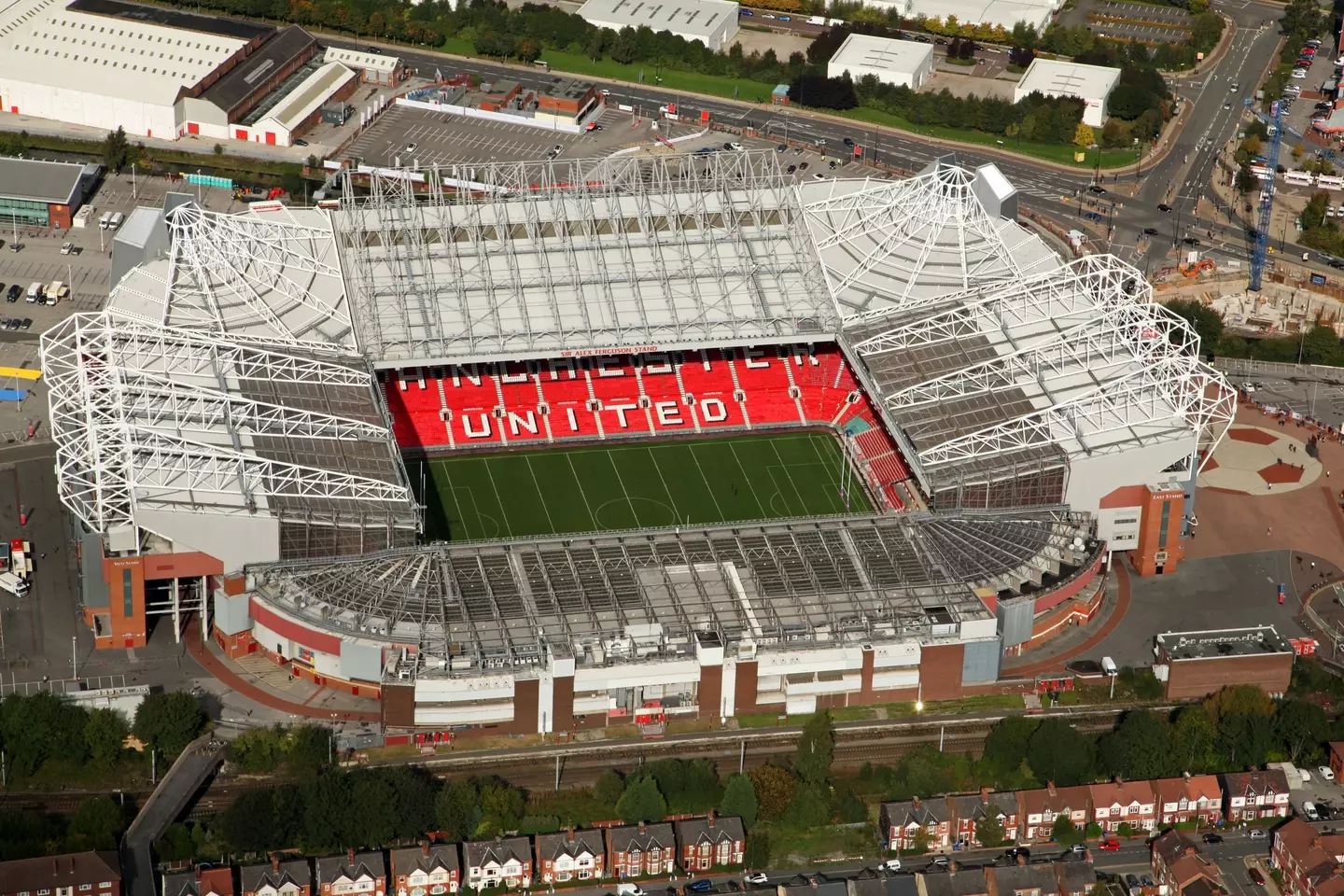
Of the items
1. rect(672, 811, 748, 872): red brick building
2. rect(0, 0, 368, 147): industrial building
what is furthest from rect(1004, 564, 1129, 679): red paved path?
rect(0, 0, 368, 147): industrial building

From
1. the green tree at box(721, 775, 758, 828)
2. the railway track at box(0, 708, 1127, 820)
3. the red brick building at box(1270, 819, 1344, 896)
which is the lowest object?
the red brick building at box(1270, 819, 1344, 896)

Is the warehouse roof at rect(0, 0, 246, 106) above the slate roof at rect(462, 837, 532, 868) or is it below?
above

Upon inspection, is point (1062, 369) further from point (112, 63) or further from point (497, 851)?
point (112, 63)

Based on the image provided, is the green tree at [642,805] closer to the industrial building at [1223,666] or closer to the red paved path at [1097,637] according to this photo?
the red paved path at [1097,637]

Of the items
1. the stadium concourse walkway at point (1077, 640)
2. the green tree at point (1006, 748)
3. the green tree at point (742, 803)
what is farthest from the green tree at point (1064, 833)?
the green tree at point (742, 803)

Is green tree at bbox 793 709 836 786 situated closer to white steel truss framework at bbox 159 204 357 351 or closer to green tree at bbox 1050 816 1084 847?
green tree at bbox 1050 816 1084 847

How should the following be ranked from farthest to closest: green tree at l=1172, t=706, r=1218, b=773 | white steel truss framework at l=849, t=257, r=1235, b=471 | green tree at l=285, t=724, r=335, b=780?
white steel truss framework at l=849, t=257, r=1235, b=471, green tree at l=1172, t=706, r=1218, b=773, green tree at l=285, t=724, r=335, b=780

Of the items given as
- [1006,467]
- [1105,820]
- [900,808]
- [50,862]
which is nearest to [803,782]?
[900,808]

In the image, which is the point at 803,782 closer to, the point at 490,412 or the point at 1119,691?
the point at 1119,691

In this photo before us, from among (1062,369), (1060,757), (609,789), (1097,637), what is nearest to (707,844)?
(609,789)
